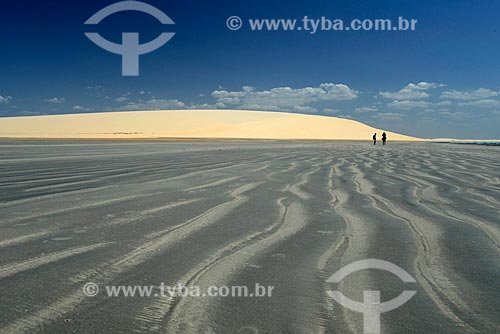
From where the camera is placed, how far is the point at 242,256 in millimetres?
2947

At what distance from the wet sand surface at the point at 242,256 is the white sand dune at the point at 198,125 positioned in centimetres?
5912

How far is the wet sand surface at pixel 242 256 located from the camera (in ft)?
6.55

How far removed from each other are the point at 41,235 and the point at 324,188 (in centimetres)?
427

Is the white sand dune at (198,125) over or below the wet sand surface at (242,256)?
over

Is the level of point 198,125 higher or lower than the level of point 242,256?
higher

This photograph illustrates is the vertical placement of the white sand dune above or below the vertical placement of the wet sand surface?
above

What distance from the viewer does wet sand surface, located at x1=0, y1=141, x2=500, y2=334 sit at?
200cm

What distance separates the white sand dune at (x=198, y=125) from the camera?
69.4 metres

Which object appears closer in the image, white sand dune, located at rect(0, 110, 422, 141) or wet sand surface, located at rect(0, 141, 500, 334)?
wet sand surface, located at rect(0, 141, 500, 334)

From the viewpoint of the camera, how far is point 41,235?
133 inches

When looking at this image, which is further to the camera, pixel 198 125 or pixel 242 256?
pixel 198 125

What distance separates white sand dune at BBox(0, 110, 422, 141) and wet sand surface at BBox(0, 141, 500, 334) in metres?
59.1

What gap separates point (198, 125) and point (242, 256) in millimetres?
77243

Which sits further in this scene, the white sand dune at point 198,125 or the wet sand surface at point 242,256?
the white sand dune at point 198,125
